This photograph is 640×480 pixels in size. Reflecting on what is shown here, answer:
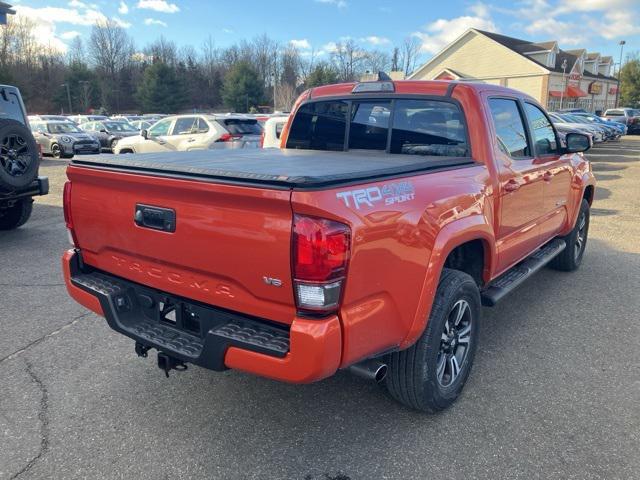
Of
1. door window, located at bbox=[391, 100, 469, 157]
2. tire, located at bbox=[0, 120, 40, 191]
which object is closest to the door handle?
door window, located at bbox=[391, 100, 469, 157]

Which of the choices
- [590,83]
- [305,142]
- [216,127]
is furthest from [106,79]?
[305,142]

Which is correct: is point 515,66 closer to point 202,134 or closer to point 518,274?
point 202,134

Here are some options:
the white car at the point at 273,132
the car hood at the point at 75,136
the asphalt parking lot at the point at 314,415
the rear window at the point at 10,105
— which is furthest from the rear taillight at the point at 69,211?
the car hood at the point at 75,136

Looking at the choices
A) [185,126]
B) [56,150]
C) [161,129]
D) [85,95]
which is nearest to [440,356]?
[185,126]

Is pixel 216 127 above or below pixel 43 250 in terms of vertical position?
above

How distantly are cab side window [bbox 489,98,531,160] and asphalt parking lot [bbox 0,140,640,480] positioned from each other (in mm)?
1518

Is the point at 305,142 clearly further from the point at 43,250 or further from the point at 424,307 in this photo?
the point at 43,250

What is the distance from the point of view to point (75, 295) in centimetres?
317

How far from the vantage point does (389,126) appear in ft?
12.8

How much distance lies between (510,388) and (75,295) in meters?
2.89

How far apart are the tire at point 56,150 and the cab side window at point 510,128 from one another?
20623 mm

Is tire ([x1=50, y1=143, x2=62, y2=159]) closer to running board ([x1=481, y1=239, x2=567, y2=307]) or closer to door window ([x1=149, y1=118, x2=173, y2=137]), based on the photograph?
door window ([x1=149, y1=118, x2=173, y2=137])

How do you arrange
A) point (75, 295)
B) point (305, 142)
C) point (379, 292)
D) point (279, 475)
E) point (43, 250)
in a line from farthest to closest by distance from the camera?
point (43, 250), point (305, 142), point (75, 295), point (279, 475), point (379, 292)

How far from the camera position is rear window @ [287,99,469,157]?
364 centimetres
